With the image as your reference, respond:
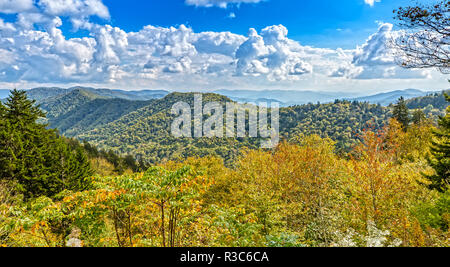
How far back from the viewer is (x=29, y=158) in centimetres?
2431

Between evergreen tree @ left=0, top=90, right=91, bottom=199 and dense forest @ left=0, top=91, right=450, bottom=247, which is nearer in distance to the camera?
dense forest @ left=0, top=91, right=450, bottom=247

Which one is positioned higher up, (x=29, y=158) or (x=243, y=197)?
(x=29, y=158)

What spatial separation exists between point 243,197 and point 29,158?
76.1 ft

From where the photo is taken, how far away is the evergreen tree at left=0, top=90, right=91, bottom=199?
2295 cm

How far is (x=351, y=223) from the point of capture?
11711 millimetres

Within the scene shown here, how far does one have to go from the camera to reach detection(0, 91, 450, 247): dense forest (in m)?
5.80

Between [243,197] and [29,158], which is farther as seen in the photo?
[29,158]

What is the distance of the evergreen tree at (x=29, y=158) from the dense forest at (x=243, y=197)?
0.42 feet

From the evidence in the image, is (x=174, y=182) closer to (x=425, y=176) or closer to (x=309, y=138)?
(x=309, y=138)

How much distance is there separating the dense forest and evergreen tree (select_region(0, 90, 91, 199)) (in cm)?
13

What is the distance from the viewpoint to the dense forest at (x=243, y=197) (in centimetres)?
580
